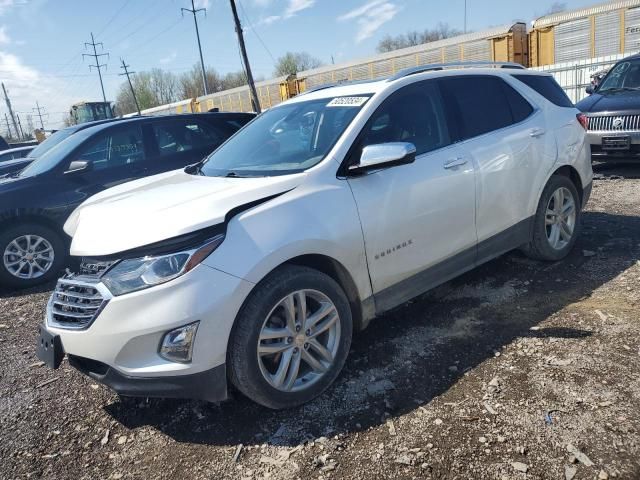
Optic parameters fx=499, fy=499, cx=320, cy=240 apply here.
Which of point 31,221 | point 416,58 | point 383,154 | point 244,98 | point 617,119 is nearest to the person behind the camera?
point 383,154

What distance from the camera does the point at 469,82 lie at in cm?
402

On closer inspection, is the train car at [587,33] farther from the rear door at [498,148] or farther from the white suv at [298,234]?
the white suv at [298,234]

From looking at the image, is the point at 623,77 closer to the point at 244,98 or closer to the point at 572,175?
the point at 572,175

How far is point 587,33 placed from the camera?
64.3ft

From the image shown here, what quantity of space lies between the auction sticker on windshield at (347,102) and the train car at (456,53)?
1582 centimetres

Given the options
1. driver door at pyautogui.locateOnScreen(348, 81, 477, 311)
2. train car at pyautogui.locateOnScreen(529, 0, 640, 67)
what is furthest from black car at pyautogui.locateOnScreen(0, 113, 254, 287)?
train car at pyautogui.locateOnScreen(529, 0, 640, 67)

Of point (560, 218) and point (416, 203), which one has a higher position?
point (416, 203)

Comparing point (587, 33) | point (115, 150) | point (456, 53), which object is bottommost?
point (115, 150)

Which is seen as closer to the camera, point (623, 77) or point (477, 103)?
point (477, 103)

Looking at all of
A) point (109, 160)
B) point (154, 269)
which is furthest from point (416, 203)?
point (109, 160)

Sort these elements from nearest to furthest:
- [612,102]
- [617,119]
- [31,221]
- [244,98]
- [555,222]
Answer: [555,222] < [31,221] < [617,119] < [612,102] < [244,98]

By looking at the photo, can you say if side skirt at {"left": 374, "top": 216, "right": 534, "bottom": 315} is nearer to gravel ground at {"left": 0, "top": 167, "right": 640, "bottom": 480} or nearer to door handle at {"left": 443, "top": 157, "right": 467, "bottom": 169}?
gravel ground at {"left": 0, "top": 167, "right": 640, "bottom": 480}

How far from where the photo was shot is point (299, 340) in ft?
9.21

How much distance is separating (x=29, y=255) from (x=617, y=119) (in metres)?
8.65
